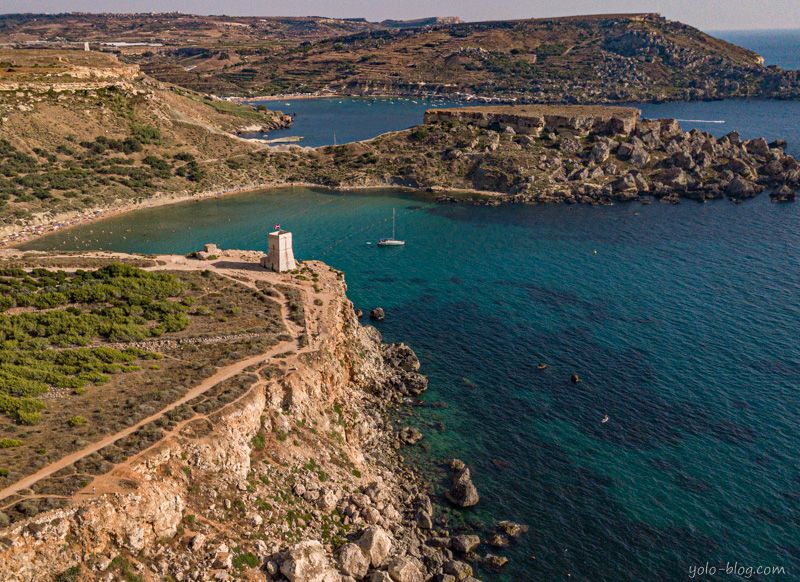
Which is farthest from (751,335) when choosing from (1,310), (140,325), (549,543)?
(1,310)

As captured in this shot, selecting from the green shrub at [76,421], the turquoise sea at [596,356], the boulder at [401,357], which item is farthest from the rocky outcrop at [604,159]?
the green shrub at [76,421]

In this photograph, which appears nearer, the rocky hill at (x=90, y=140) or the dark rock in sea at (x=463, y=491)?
the dark rock in sea at (x=463, y=491)

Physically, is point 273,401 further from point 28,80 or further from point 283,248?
point 28,80

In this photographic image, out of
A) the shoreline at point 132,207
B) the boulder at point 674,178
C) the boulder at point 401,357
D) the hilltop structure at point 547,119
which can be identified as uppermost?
the hilltop structure at point 547,119

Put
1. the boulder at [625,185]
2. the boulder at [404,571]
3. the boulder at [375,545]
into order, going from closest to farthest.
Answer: the boulder at [404,571] → the boulder at [375,545] → the boulder at [625,185]

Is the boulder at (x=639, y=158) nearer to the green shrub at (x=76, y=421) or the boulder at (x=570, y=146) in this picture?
the boulder at (x=570, y=146)

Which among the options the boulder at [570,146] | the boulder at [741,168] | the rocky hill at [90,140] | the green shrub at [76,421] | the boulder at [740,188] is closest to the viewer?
the green shrub at [76,421]

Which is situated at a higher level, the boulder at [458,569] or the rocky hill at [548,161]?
the rocky hill at [548,161]

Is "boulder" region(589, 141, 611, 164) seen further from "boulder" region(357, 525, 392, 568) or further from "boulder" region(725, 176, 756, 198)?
"boulder" region(357, 525, 392, 568)
